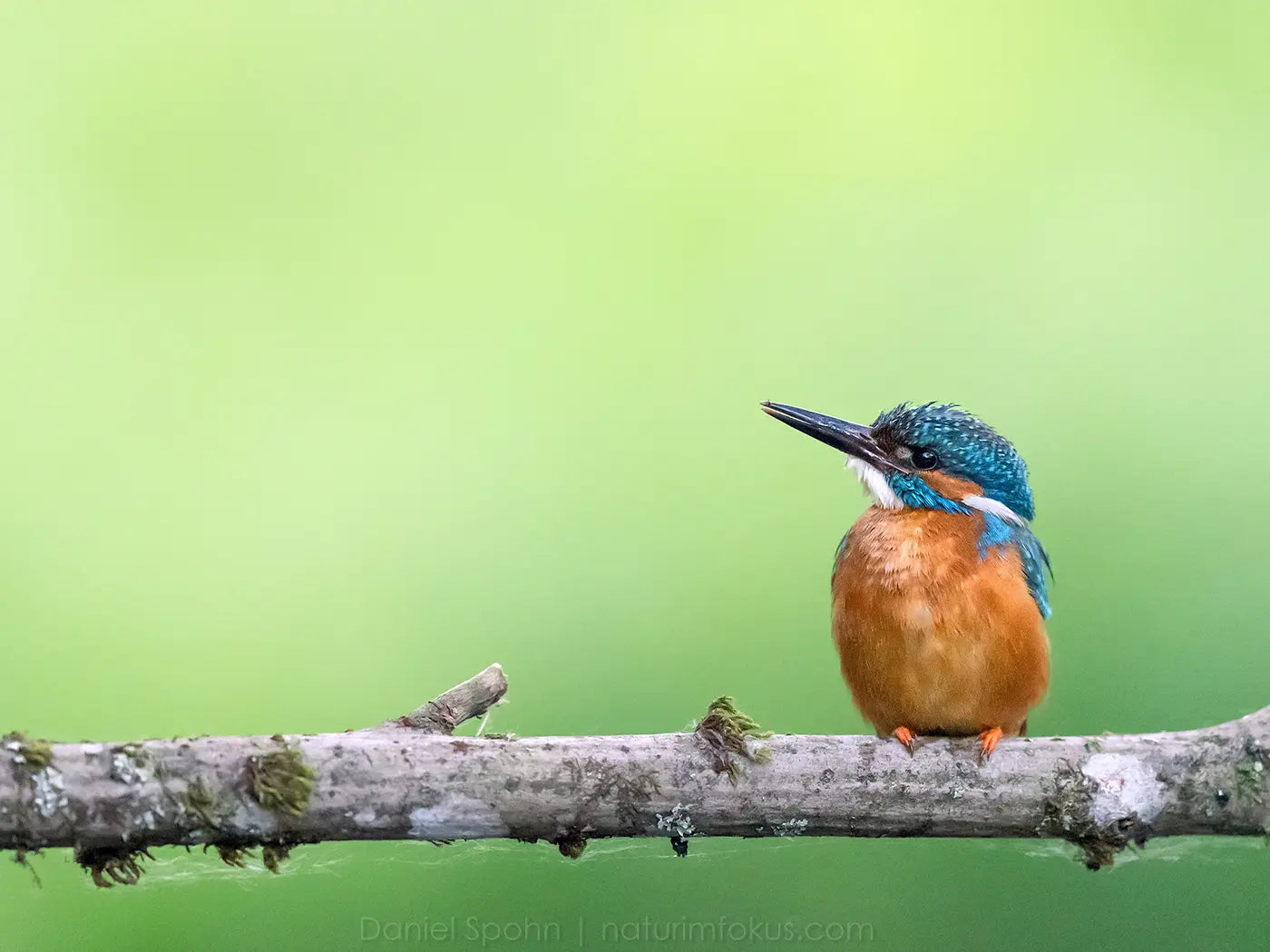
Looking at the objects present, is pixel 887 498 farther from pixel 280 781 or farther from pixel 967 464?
pixel 280 781

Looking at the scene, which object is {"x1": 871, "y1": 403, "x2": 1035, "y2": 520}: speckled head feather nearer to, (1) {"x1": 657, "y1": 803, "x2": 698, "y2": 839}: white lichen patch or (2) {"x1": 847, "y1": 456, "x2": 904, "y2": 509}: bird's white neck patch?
(2) {"x1": 847, "y1": 456, "x2": 904, "y2": 509}: bird's white neck patch

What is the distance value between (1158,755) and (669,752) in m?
0.93

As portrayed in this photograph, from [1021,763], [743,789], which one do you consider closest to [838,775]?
[743,789]

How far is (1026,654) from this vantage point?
2775 millimetres

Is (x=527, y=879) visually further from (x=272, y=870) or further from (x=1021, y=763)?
(x=1021, y=763)

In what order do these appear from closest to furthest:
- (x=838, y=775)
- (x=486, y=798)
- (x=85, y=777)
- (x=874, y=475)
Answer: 1. (x=85, y=777)
2. (x=486, y=798)
3. (x=838, y=775)
4. (x=874, y=475)

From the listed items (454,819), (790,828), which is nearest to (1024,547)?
(790,828)

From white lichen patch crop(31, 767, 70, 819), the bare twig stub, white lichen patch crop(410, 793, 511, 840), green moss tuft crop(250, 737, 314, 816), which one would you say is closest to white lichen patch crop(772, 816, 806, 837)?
the bare twig stub

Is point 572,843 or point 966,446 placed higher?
point 966,446

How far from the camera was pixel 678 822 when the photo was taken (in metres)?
2.21

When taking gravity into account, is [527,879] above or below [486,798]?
below

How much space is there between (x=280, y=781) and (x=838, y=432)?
1677 millimetres

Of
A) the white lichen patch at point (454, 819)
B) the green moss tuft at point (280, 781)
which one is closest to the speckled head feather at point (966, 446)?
the white lichen patch at point (454, 819)

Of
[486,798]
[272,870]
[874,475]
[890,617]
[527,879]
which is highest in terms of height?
[874,475]
